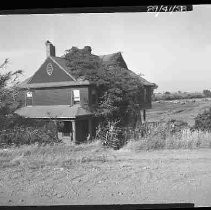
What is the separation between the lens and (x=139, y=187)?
4.29 meters

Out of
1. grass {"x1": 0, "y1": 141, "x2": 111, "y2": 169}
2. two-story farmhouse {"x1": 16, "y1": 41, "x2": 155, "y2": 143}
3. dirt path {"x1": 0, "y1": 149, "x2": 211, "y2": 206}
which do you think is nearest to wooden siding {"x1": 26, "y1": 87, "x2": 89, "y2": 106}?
two-story farmhouse {"x1": 16, "y1": 41, "x2": 155, "y2": 143}

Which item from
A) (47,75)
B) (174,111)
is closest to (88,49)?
(47,75)

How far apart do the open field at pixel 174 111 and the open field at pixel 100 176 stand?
0.53 metres

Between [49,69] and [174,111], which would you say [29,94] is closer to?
[49,69]

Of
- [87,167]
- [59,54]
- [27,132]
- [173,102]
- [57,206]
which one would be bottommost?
[57,206]

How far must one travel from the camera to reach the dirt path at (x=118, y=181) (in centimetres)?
416

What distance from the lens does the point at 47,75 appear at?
14.9ft

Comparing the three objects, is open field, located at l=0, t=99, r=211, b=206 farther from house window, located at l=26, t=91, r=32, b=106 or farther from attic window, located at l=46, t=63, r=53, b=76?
attic window, located at l=46, t=63, r=53, b=76

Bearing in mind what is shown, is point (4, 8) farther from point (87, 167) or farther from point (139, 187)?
point (139, 187)

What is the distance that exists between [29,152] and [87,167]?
91cm

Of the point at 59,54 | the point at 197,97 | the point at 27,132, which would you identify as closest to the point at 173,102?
the point at 197,97

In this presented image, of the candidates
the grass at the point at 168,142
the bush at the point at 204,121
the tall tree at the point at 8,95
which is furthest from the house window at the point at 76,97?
the bush at the point at 204,121

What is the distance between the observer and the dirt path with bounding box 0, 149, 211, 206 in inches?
164

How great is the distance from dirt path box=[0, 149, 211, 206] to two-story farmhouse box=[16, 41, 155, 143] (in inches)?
23.1
